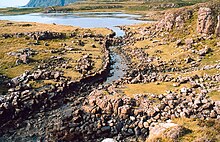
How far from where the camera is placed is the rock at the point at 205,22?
234 feet

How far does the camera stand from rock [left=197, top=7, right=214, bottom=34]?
234ft

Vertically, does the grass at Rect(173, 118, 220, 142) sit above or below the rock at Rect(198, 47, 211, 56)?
below

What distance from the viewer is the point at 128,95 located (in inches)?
1861

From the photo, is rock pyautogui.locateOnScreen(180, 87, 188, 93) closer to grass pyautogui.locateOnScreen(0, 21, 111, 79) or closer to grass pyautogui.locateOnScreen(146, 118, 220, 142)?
grass pyautogui.locateOnScreen(146, 118, 220, 142)

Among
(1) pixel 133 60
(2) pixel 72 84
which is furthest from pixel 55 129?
(1) pixel 133 60

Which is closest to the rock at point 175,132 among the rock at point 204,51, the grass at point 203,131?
the grass at point 203,131

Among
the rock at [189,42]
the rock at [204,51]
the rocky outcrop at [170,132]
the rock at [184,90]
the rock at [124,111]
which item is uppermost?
the rock at [189,42]

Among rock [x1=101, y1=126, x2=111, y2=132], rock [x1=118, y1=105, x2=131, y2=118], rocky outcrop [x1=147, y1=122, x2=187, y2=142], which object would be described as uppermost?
rocky outcrop [x1=147, y1=122, x2=187, y2=142]

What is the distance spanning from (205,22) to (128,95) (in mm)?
35419

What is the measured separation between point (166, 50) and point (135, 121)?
122ft

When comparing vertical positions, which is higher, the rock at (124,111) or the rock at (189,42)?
the rock at (189,42)

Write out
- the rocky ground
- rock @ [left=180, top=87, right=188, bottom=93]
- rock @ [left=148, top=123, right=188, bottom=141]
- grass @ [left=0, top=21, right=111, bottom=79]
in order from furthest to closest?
1. grass @ [left=0, top=21, right=111, bottom=79]
2. rock @ [left=180, top=87, right=188, bottom=93]
3. the rocky ground
4. rock @ [left=148, top=123, right=188, bottom=141]

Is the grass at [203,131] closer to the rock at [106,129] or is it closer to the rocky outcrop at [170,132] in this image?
the rocky outcrop at [170,132]

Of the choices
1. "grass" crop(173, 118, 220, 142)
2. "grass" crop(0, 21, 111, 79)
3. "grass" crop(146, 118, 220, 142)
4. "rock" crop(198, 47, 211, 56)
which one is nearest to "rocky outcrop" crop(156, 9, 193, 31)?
"rock" crop(198, 47, 211, 56)
